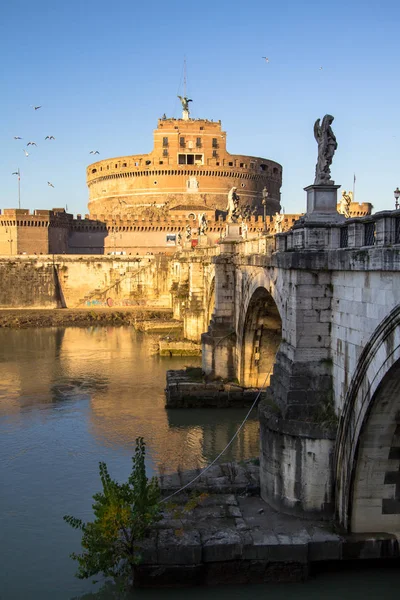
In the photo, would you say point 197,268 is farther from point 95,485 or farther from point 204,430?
point 95,485

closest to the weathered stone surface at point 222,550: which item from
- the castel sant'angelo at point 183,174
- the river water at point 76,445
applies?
the river water at point 76,445

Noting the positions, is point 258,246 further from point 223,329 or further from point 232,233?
point 223,329

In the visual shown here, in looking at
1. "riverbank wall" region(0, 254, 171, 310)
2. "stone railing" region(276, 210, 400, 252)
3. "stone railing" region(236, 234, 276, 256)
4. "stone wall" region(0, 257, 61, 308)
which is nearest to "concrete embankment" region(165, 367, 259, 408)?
"stone railing" region(236, 234, 276, 256)

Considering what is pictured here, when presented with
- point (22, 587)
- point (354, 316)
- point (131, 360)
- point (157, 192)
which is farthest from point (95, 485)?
point (157, 192)

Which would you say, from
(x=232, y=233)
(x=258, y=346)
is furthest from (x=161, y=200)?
(x=258, y=346)

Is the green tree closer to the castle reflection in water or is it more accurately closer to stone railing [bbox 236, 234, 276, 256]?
the castle reflection in water

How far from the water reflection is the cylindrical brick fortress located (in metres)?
40.7

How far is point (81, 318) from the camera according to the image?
4116 centimetres

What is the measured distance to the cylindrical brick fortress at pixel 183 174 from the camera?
67500 millimetres

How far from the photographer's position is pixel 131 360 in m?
27.2

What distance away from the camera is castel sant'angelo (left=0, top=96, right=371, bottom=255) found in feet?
185

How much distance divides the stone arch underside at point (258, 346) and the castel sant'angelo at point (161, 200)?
124ft

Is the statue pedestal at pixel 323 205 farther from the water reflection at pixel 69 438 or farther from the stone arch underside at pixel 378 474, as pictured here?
the water reflection at pixel 69 438

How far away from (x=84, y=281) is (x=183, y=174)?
2363cm
